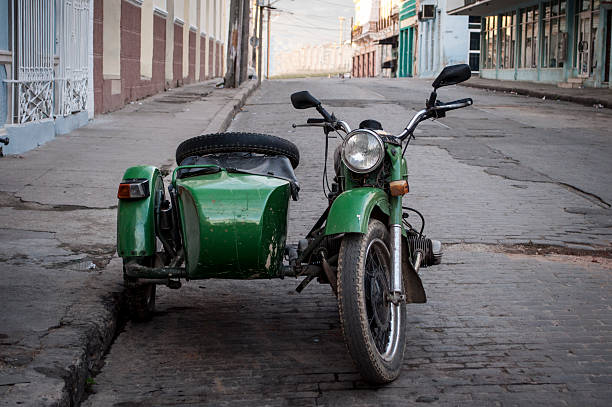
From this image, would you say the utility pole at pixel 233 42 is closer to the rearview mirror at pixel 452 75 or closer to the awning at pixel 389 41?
the rearview mirror at pixel 452 75

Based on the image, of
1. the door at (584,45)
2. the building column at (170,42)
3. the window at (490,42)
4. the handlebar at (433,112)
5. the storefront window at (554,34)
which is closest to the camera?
A: the handlebar at (433,112)

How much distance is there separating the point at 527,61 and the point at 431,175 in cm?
3000

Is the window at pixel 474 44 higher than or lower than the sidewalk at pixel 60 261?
higher

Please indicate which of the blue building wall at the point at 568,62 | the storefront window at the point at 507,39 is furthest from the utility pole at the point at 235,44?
the storefront window at the point at 507,39

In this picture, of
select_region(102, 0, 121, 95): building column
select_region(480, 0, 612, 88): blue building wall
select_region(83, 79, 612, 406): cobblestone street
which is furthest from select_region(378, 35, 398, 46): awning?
select_region(83, 79, 612, 406): cobblestone street

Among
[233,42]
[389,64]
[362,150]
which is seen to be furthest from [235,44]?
[389,64]

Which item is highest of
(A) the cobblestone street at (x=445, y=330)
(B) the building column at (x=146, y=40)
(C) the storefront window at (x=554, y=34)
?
(C) the storefront window at (x=554, y=34)

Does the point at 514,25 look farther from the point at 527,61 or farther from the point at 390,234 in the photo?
the point at 390,234

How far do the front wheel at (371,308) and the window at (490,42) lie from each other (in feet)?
136

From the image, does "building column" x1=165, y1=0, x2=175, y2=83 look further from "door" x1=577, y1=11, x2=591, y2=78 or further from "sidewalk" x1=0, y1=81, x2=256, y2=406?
"door" x1=577, y1=11, x2=591, y2=78

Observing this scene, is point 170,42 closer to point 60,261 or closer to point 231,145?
point 60,261

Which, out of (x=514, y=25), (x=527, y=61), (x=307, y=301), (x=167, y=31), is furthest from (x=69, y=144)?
(x=514, y=25)

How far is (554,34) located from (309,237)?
32.5m

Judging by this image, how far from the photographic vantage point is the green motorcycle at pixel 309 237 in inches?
143
